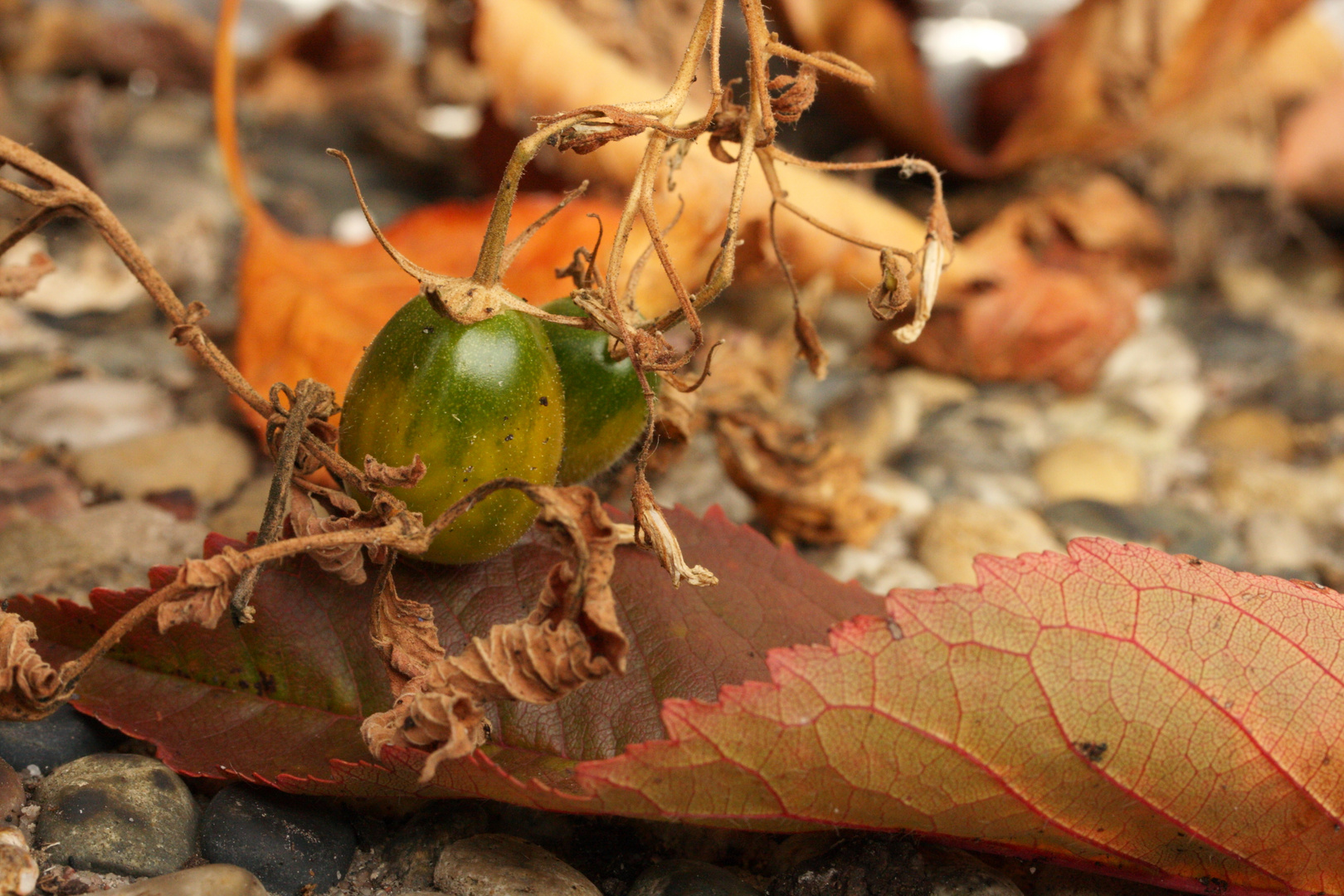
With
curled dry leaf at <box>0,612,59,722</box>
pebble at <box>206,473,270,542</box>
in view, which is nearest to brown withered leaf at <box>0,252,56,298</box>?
curled dry leaf at <box>0,612,59,722</box>

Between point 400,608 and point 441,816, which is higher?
point 400,608

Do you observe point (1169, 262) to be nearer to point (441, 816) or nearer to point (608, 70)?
point (608, 70)

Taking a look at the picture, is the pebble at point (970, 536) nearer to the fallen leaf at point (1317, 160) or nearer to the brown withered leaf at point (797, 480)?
the brown withered leaf at point (797, 480)

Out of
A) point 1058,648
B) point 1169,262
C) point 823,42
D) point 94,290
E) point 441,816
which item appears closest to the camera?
point 1058,648

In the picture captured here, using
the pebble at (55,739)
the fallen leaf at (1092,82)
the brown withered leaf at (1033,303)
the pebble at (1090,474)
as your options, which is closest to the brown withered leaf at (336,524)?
the pebble at (55,739)

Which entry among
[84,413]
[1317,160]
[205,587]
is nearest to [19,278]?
[205,587]

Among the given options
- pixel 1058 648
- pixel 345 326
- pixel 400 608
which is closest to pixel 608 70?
pixel 345 326

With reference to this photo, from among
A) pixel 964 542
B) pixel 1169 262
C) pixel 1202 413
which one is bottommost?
pixel 964 542

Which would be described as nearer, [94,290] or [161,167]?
[94,290]
